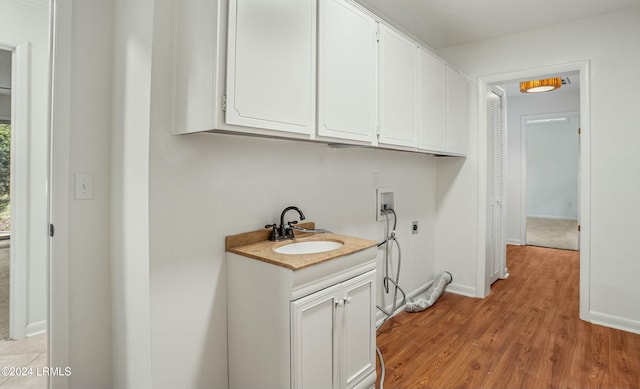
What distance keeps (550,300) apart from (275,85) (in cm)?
353

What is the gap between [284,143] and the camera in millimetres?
1985

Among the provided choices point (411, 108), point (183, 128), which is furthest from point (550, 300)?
point (183, 128)

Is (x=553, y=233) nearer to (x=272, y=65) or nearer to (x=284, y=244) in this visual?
(x=284, y=244)

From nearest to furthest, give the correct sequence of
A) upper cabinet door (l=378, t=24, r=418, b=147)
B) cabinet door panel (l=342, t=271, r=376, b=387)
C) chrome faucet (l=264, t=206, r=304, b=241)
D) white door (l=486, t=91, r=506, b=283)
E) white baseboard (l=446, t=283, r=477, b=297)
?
cabinet door panel (l=342, t=271, r=376, b=387), chrome faucet (l=264, t=206, r=304, b=241), upper cabinet door (l=378, t=24, r=418, b=147), white baseboard (l=446, t=283, r=477, b=297), white door (l=486, t=91, r=506, b=283)

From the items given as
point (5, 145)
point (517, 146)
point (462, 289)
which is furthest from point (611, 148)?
point (5, 145)

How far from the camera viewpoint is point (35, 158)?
2344 mm

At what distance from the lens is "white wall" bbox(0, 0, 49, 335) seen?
229 centimetres

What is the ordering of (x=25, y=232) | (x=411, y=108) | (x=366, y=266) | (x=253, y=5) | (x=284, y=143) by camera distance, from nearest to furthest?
(x=253, y=5), (x=366, y=266), (x=284, y=143), (x=25, y=232), (x=411, y=108)

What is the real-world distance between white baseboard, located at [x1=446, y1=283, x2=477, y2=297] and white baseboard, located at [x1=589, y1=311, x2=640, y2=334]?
973 mm

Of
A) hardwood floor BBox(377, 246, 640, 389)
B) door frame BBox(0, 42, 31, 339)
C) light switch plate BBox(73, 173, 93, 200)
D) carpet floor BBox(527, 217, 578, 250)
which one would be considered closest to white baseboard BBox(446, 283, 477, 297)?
hardwood floor BBox(377, 246, 640, 389)

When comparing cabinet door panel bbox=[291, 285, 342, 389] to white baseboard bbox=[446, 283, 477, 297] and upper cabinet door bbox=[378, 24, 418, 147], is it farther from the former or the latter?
white baseboard bbox=[446, 283, 477, 297]

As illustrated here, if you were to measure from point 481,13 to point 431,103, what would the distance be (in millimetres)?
881

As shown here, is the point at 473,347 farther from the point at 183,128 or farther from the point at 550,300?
the point at 183,128

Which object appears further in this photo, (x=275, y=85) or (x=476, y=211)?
(x=476, y=211)
